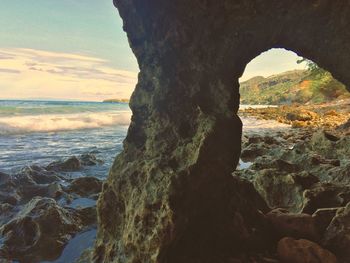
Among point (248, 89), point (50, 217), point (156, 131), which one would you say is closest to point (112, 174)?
point (156, 131)

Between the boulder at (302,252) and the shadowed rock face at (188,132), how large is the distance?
0.36 m

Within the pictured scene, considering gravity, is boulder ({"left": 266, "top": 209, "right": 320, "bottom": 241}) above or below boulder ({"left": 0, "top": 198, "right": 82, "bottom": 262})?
above

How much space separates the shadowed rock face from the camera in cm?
397

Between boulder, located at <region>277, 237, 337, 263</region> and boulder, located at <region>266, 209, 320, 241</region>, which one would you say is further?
boulder, located at <region>266, 209, 320, 241</region>

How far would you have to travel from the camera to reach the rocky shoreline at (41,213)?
529 cm

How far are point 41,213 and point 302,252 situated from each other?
4.07 m

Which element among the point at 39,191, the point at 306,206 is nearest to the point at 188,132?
the point at 306,206

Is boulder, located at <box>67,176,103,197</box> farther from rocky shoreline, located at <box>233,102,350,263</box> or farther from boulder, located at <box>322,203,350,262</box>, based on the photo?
boulder, located at <box>322,203,350,262</box>

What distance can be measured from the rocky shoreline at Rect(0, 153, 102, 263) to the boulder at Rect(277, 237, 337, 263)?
3.06 m

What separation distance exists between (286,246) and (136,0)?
11.0 feet

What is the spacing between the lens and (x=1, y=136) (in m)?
19.0

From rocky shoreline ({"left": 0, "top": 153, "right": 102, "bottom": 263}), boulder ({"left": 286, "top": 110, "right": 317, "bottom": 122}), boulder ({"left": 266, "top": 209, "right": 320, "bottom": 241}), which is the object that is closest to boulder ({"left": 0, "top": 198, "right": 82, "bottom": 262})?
rocky shoreline ({"left": 0, "top": 153, "right": 102, "bottom": 263})

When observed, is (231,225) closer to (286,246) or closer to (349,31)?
(286,246)

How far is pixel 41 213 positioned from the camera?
19.5 feet
